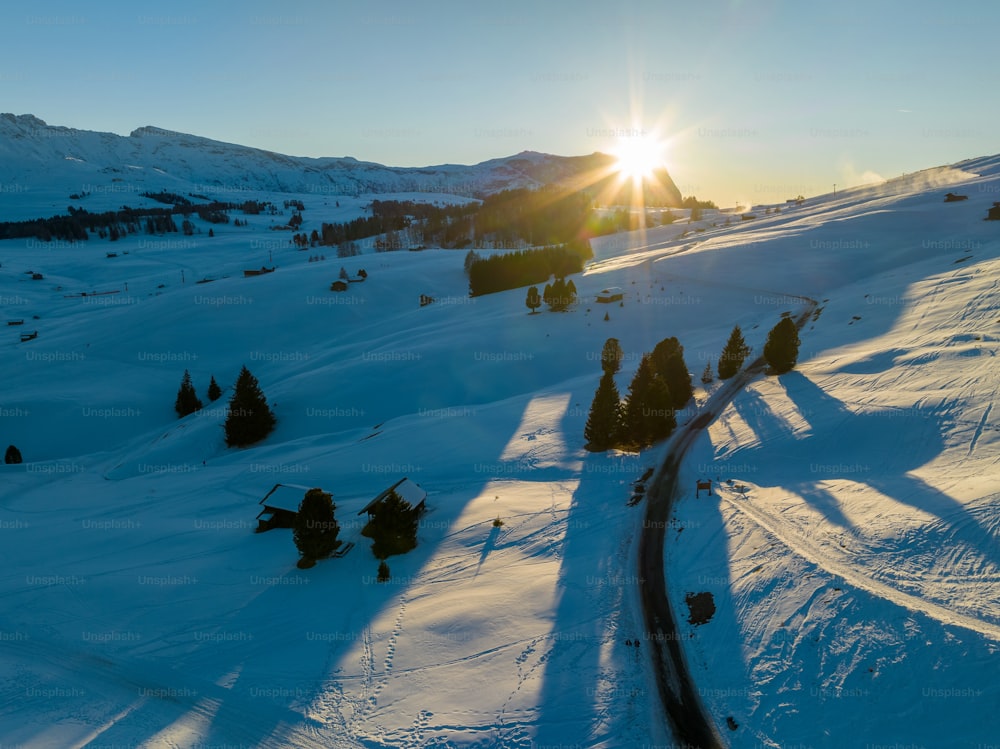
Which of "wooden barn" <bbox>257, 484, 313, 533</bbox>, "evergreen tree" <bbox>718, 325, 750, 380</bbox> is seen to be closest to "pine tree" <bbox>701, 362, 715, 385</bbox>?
"evergreen tree" <bbox>718, 325, 750, 380</bbox>

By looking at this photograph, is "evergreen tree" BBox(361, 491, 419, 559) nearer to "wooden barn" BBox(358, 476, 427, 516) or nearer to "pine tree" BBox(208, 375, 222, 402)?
"wooden barn" BBox(358, 476, 427, 516)

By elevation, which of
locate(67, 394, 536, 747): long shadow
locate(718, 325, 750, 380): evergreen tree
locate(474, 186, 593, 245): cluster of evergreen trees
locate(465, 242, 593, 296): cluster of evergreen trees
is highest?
locate(474, 186, 593, 245): cluster of evergreen trees

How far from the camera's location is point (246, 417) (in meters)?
42.1

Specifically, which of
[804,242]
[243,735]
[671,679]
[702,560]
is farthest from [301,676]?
[804,242]

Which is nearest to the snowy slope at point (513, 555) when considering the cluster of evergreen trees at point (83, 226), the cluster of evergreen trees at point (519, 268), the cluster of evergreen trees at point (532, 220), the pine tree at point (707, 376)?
the pine tree at point (707, 376)

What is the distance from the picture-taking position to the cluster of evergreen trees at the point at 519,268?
84.3m

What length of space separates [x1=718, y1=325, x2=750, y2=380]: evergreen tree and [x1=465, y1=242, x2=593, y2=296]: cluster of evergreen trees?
141 feet

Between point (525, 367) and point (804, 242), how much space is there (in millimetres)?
55986

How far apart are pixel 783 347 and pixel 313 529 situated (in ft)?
108

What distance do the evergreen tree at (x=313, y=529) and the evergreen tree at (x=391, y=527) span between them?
76.0 inches

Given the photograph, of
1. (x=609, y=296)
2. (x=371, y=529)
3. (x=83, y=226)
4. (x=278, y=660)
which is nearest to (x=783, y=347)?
(x=609, y=296)

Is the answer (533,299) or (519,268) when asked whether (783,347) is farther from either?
(519,268)

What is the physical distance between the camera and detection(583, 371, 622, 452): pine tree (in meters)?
29.6

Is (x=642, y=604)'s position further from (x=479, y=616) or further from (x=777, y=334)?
(x=777, y=334)
